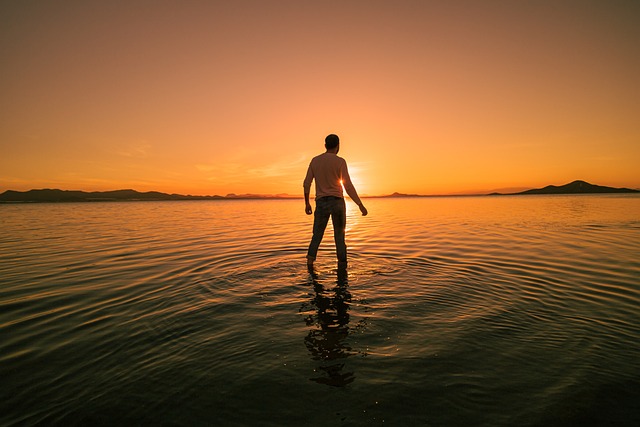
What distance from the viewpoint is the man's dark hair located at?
8.13m

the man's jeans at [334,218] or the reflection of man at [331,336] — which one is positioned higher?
the man's jeans at [334,218]

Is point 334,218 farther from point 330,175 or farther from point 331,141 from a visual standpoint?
point 331,141

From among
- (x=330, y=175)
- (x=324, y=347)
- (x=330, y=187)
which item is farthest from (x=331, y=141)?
(x=324, y=347)

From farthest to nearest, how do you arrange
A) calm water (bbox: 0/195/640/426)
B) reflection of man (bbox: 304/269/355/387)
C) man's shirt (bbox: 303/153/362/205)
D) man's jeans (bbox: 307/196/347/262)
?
man's jeans (bbox: 307/196/347/262) < man's shirt (bbox: 303/153/362/205) < reflection of man (bbox: 304/269/355/387) < calm water (bbox: 0/195/640/426)

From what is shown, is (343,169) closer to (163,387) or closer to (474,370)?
(474,370)

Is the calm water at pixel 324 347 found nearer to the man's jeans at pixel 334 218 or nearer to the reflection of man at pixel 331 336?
the reflection of man at pixel 331 336

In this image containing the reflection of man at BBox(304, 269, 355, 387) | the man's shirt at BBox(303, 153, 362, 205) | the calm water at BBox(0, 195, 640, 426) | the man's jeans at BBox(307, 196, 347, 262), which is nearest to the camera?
the calm water at BBox(0, 195, 640, 426)

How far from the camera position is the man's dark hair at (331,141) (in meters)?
8.13

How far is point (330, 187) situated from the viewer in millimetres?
8234

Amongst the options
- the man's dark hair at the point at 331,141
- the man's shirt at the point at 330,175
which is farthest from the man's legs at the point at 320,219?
the man's dark hair at the point at 331,141

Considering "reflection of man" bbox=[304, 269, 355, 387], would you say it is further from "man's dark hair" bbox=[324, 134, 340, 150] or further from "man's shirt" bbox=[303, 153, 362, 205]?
"man's dark hair" bbox=[324, 134, 340, 150]

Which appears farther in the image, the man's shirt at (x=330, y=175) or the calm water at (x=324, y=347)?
the man's shirt at (x=330, y=175)

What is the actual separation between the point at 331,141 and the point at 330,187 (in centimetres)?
129

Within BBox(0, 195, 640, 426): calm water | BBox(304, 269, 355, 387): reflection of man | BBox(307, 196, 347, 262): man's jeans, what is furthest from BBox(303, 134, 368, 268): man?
BBox(304, 269, 355, 387): reflection of man
